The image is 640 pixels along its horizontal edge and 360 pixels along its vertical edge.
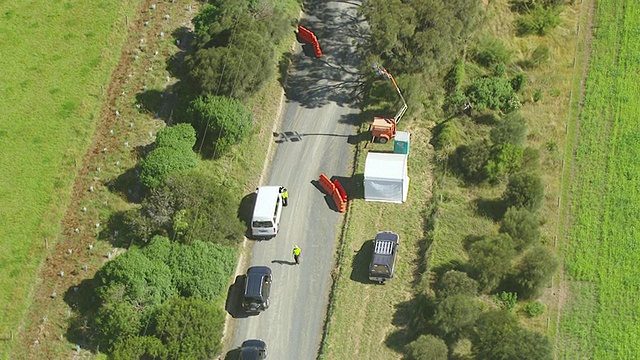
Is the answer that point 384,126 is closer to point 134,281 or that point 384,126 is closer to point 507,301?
point 507,301

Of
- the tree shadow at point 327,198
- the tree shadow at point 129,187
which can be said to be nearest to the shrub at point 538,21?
the tree shadow at point 327,198

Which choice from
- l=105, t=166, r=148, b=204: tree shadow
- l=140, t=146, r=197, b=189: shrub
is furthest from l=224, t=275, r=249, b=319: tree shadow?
l=105, t=166, r=148, b=204: tree shadow

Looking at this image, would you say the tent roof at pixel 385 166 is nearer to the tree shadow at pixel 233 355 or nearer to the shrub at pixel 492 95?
the shrub at pixel 492 95

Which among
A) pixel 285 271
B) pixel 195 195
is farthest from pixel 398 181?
pixel 195 195

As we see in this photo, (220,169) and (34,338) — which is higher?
(220,169)

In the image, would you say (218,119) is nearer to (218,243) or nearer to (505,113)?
(218,243)
